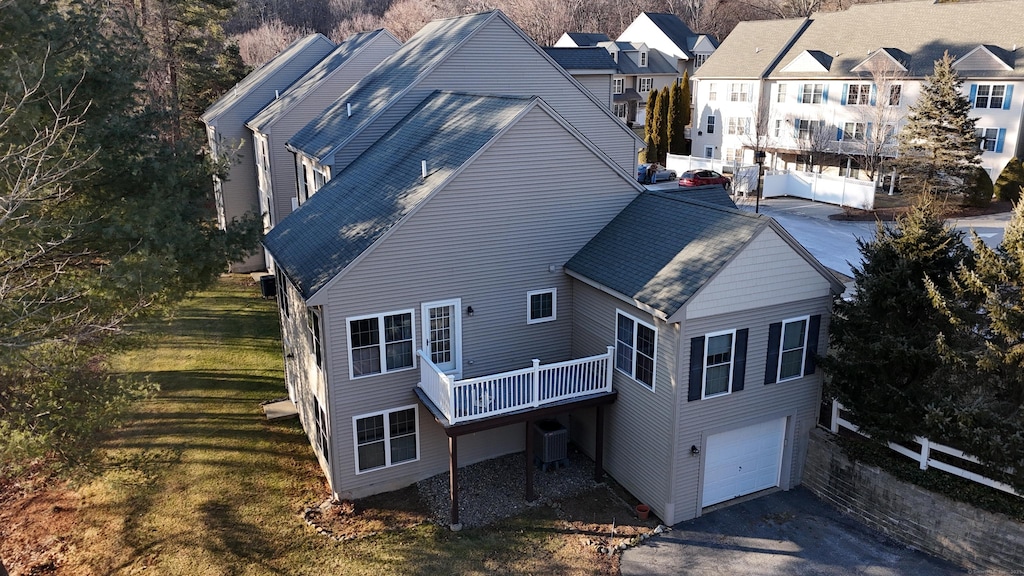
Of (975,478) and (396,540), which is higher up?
(975,478)

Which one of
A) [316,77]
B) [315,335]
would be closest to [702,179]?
[316,77]

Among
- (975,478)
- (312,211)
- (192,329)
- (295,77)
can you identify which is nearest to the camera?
(975,478)

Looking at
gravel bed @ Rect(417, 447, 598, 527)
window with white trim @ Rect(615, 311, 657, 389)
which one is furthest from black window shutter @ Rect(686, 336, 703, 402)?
gravel bed @ Rect(417, 447, 598, 527)

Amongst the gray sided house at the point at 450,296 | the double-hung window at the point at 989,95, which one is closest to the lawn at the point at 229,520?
the gray sided house at the point at 450,296

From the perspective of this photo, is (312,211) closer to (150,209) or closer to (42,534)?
(150,209)

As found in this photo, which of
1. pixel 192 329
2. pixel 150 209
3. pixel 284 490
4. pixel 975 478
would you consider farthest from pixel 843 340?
pixel 192 329

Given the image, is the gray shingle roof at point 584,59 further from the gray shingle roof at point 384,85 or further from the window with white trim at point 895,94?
the window with white trim at point 895,94
